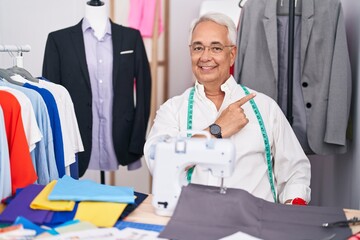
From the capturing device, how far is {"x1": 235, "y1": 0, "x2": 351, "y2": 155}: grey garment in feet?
8.44

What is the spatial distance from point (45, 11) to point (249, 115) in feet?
7.72

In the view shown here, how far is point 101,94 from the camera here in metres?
3.02

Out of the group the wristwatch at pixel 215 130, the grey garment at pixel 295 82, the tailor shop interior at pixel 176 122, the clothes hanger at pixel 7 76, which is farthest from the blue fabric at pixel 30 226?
the grey garment at pixel 295 82

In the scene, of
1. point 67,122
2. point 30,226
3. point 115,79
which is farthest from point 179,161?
point 115,79

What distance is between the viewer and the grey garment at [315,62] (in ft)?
8.44

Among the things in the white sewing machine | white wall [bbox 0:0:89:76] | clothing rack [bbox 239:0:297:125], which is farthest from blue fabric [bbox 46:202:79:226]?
white wall [bbox 0:0:89:76]

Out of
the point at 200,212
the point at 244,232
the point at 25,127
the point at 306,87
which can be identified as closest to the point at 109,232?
the point at 200,212

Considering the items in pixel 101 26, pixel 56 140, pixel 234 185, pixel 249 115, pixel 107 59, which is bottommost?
pixel 234 185

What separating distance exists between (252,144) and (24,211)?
102cm

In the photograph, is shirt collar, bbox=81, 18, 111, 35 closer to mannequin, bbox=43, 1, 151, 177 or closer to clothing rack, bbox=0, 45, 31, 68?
mannequin, bbox=43, 1, 151, 177

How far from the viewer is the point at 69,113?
2348mm

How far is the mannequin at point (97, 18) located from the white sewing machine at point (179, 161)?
5.63ft

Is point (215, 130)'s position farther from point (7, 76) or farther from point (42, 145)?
point (7, 76)

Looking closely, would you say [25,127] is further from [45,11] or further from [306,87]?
[45,11]
